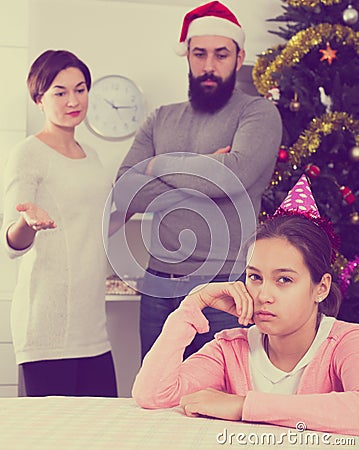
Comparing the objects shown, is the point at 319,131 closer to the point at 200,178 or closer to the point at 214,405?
the point at 200,178

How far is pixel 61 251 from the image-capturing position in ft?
7.30

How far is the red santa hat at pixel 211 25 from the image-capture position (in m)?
2.32

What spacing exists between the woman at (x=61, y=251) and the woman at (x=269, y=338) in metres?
0.89

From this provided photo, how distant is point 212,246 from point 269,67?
1.36m

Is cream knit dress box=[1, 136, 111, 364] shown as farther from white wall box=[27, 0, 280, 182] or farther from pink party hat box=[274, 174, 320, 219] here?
white wall box=[27, 0, 280, 182]

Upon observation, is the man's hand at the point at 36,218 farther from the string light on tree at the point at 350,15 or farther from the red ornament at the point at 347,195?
the string light on tree at the point at 350,15

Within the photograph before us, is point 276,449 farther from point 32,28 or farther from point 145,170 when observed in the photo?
point 32,28

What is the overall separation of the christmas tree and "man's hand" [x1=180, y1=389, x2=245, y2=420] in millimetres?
1744

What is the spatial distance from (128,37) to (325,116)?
1.05 meters

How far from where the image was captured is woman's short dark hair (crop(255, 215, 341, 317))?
1337 millimetres

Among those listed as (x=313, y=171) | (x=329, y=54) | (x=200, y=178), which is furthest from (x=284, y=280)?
(x=329, y=54)

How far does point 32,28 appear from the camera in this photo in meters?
3.34

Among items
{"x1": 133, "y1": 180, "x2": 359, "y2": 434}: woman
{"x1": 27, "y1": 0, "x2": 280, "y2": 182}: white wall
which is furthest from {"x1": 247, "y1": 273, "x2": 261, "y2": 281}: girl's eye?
{"x1": 27, "y1": 0, "x2": 280, "y2": 182}: white wall

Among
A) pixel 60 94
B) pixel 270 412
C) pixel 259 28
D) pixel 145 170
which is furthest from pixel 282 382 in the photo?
pixel 259 28
